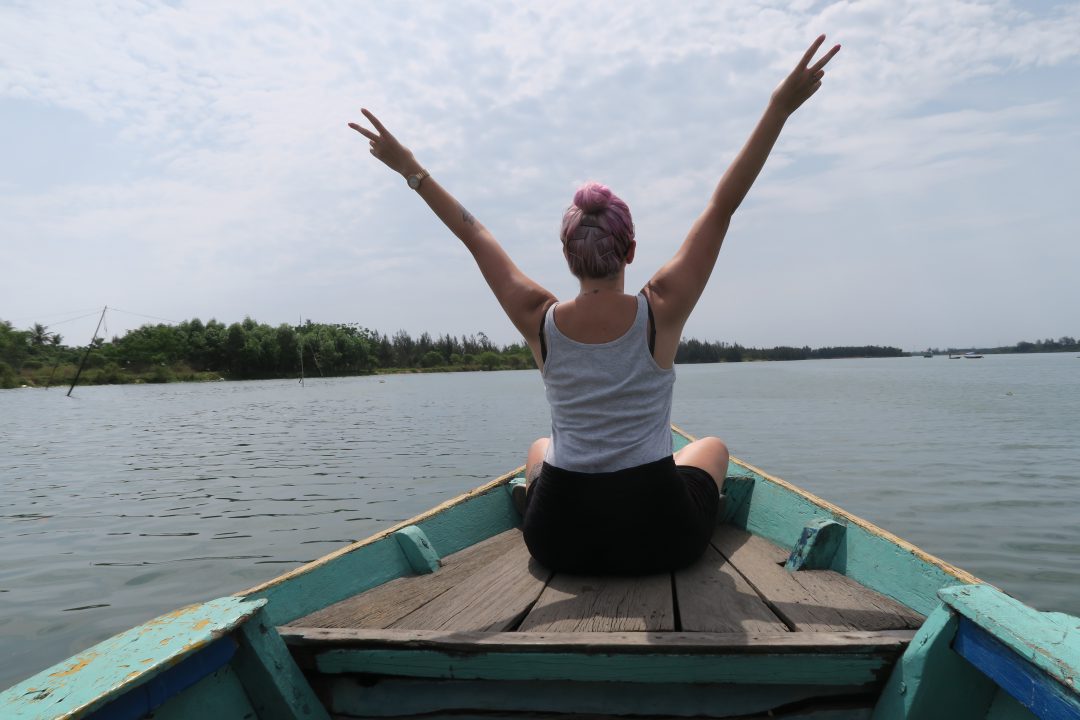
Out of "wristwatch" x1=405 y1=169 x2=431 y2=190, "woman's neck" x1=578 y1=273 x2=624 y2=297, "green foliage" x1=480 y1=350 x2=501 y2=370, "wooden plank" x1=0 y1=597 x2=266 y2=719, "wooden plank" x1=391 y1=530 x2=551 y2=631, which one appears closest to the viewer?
"wooden plank" x1=0 y1=597 x2=266 y2=719

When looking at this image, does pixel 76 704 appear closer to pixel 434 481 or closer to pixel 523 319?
pixel 523 319

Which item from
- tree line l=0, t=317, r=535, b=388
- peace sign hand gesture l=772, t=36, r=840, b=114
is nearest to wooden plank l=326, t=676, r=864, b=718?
peace sign hand gesture l=772, t=36, r=840, b=114

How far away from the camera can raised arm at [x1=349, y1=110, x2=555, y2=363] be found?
7.62 ft

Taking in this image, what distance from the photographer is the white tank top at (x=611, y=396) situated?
2.17m

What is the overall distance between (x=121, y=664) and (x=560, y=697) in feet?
3.43

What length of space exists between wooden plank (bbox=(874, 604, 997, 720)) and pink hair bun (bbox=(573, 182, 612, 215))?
1.50 m

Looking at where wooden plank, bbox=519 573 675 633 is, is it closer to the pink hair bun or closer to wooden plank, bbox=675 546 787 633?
wooden plank, bbox=675 546 787 633

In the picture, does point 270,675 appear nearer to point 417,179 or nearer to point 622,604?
point 622,604

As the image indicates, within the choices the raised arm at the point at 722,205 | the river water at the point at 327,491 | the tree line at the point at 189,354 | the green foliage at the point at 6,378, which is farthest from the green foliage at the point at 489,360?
the raised arm at the point at 722,205

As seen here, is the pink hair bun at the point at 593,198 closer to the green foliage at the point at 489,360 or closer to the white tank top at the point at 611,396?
the white tank top at the point at 611,396

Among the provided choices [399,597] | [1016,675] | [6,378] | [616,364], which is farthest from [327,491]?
[6,378]

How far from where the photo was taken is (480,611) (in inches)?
83.4

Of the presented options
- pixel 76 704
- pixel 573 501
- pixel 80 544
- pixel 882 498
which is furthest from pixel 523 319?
pixel 882 498

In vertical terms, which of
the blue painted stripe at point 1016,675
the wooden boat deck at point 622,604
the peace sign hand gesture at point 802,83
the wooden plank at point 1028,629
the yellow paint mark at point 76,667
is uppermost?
the peace sign hand gesture at point 802,83
